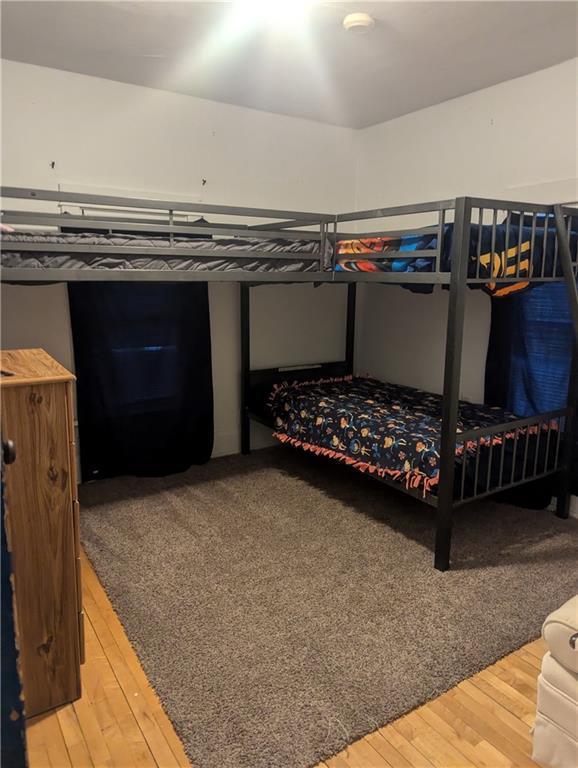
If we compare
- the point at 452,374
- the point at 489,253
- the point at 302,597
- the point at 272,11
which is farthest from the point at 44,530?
the point at 272,11

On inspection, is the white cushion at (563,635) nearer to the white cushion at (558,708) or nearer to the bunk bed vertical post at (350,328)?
the white cushion at (558,708)

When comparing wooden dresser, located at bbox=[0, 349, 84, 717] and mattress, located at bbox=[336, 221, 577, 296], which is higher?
mattress, located at bbox=[336, 221, 577, 296]

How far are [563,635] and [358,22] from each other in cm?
235

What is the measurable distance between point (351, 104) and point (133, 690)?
132 inches

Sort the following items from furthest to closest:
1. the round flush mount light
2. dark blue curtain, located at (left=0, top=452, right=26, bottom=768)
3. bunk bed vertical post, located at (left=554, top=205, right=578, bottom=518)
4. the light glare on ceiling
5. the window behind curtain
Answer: the window behind curtain → bunk bed vertical post, located at (left=554, top=205, right=578, bottom=518) → the round flush mount light → the light glare on ceiling → dark blue curtain, located at (left=0, top=452, right=26, bottom=768)

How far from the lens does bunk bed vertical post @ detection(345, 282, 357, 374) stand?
420cm

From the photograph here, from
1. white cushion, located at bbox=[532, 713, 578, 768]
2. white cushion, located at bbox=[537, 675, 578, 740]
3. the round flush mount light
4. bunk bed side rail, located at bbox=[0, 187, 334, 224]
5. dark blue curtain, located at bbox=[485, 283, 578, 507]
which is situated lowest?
white cushion, located at bbox=[532, 713, 578, 768]

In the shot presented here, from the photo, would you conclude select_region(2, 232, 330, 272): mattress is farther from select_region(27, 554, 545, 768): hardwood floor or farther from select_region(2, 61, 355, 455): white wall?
select_region(27, 554, 545, 768): hardwood floor

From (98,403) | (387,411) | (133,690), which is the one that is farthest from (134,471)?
(133,690)

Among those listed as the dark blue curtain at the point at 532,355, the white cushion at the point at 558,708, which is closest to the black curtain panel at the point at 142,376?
the dark blue curtain at the point at 532,355

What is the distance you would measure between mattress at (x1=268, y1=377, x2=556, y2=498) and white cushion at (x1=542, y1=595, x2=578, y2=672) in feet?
3.44

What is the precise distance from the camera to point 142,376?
3.47 meters

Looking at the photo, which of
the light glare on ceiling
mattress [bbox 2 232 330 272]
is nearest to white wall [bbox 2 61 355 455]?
mattress [bbox 2 232 330 272]

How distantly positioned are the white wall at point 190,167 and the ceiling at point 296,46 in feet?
0.47
